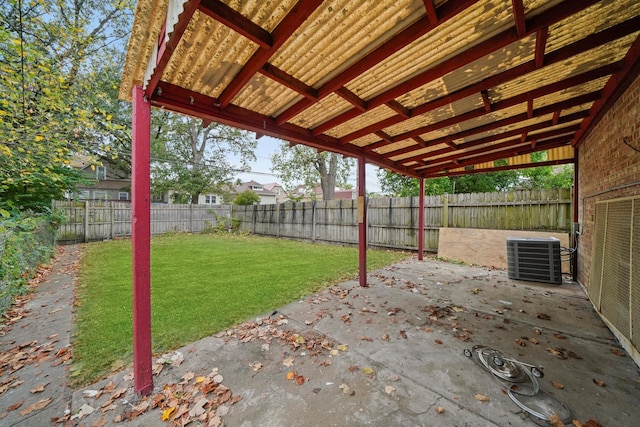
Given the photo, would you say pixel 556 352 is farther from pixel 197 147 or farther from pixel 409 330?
pixel 197 147

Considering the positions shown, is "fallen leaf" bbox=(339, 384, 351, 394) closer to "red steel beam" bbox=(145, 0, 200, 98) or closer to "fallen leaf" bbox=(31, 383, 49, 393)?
"fallen leaf" bbox=(31, 383, 49, 393)

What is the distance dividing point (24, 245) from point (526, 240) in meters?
10.0

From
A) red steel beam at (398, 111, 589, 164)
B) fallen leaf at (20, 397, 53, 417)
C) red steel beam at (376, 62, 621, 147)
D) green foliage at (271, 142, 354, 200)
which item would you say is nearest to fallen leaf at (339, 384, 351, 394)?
fallen leaf at (20, 397, 53, 417)

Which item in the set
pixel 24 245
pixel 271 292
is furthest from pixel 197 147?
pixel 271 292

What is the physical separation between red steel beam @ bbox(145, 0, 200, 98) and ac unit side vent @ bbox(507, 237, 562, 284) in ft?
20.1

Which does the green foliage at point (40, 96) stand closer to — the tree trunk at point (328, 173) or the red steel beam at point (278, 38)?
the red steel beam at point (278, 38)

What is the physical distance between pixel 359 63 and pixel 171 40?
4.62ft

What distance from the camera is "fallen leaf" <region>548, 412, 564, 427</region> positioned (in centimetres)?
154

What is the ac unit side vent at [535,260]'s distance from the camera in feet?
14.7

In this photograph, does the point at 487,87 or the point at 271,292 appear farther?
the point at 271,292

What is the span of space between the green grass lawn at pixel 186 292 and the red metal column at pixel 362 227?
0.74 meters

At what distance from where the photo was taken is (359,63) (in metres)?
2.02

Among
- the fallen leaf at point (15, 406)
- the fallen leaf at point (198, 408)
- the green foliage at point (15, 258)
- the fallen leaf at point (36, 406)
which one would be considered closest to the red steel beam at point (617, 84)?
the fallen leaf at point (198, 408)

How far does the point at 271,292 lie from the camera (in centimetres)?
416
